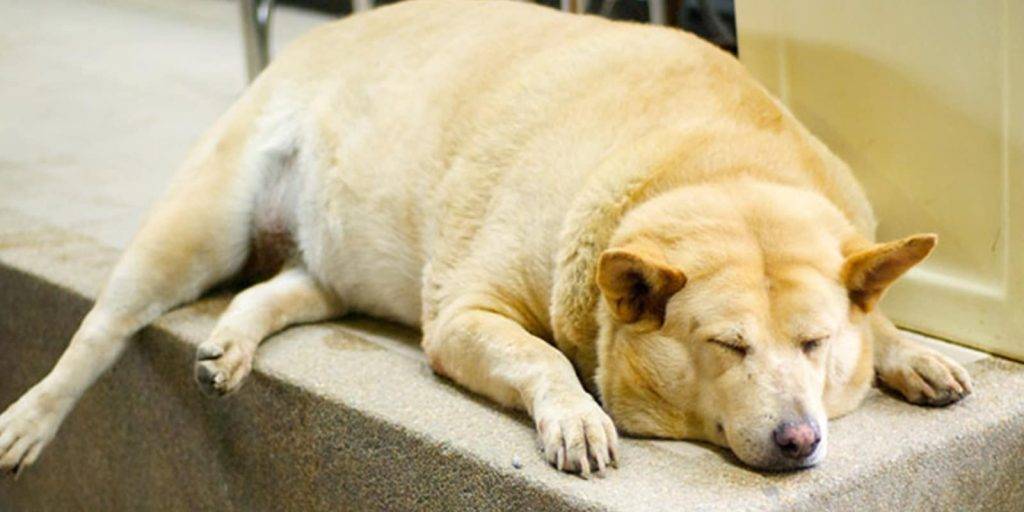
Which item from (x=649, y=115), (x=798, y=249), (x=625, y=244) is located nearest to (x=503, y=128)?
(x=649, y=115)

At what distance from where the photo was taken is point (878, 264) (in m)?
2.47

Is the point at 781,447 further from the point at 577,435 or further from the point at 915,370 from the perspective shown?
the point at 915,370

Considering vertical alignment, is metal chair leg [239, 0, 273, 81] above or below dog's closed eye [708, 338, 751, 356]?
below

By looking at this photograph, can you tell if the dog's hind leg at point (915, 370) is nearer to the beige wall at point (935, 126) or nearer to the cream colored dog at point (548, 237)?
the cream colored dog at point (548, 237)

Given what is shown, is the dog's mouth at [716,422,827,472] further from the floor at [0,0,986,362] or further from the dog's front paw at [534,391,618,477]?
the floor at [0,0,986,362]

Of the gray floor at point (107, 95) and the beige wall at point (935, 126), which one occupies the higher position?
the beige wall at point (935, 126)

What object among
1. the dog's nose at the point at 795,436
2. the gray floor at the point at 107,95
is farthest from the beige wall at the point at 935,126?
the gray floor at the point at 107,95

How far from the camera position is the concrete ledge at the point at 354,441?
240 centimetres

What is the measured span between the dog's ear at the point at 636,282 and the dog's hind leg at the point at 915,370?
0.46 metres

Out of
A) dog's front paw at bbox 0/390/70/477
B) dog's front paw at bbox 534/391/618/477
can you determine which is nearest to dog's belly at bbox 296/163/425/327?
dog's front paw at bbox 0/390/70/477

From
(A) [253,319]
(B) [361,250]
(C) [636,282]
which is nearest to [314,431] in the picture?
(A) [253,319]

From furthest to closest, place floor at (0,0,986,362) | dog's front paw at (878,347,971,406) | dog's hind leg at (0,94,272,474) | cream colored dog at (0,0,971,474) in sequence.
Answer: floor at (0,0,986,362) < dog's hind leg at (0,94,272,474) < dog's front paw at (878,347,971,406) < cream colored dog at (0,0,971,474)

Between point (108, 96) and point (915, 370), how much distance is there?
4.02m

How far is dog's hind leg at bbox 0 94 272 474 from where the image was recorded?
3.14 m
